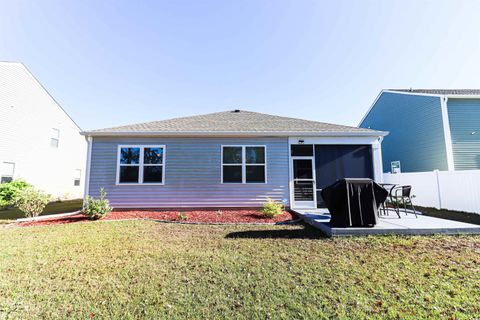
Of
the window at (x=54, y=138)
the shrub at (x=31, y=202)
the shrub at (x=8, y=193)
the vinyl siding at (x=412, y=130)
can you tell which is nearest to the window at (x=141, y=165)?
the shrub at (x=31, y=202)

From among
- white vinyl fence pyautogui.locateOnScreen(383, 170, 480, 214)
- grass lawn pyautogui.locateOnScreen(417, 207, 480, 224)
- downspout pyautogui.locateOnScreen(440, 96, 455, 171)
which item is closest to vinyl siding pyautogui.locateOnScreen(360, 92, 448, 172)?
downspout pyautogui.locateOnScreen(440, 96, 455, 171)

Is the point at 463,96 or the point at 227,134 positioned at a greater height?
the point at 463,96

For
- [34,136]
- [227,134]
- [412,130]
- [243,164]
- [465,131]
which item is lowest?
[243,164]

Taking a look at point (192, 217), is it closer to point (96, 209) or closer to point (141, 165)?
point (96, 209)

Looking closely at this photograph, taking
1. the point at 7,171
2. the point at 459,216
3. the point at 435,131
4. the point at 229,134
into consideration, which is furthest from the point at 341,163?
the point at 7,171

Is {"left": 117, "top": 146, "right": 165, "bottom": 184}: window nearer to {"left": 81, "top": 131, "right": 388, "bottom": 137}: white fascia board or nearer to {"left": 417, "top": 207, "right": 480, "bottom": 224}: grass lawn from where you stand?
{"left": 81, "top": 131, "right": 388, "bottom": 137}: white fascia board

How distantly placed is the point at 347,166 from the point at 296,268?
21.6 ft

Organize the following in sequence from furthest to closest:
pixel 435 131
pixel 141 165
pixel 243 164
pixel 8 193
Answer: pixel 435 131 → pixel 8 193 → pixel 243 164 → pixel 141 165

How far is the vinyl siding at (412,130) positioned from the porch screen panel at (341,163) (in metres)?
5.90

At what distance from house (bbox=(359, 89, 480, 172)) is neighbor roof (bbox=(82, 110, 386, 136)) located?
5706mm

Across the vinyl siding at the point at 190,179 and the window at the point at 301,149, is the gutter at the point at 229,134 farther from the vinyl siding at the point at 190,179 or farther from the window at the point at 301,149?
the window at the point at 301,149

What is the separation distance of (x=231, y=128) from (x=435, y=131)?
11.8 m

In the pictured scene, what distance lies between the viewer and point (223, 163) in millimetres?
8633

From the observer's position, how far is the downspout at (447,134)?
10.5 meters
